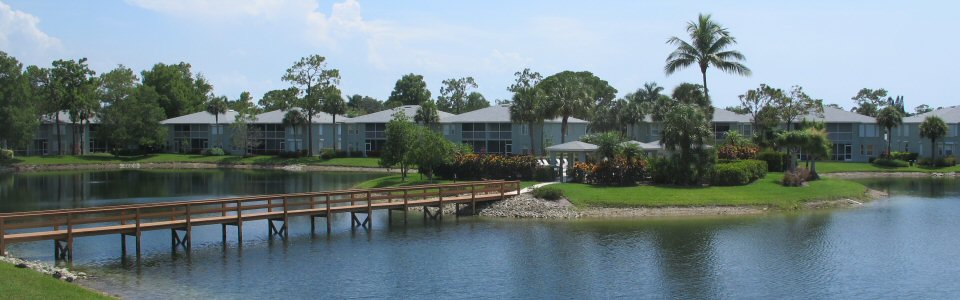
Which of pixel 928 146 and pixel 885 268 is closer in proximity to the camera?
pixel 885 268

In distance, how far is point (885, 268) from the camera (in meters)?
31.8

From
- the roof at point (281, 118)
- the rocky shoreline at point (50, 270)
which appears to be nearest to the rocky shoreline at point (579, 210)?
the rocky shoreline at point (50, 270)

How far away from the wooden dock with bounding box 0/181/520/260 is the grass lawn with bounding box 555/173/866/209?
14.8ft

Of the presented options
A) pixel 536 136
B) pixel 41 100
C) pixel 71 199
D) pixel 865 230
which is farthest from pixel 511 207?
pixel 41 100

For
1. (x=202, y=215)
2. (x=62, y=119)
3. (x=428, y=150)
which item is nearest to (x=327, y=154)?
(x=62, y=119)

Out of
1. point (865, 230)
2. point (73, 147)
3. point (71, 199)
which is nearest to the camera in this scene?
point (865, 230)

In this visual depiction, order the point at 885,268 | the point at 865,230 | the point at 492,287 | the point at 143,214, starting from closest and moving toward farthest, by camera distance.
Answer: the point at 492,287 → the point at 885,268 → the point at 143,214 → the point at 865,230

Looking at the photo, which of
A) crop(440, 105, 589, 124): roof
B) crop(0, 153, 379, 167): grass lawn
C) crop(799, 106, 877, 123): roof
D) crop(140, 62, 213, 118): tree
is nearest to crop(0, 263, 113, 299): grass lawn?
crop(0, 153, 379, 167): grass lawn

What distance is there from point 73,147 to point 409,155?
74.4 meters

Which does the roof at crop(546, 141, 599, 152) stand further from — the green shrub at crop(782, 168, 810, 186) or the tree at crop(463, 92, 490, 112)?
the tree at crop(463, 92, 490, 112)

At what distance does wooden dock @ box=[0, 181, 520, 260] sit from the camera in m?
33.3

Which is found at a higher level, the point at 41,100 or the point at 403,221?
the point at 41,100

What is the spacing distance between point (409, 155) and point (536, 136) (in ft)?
115

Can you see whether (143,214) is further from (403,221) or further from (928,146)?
(928,146)
